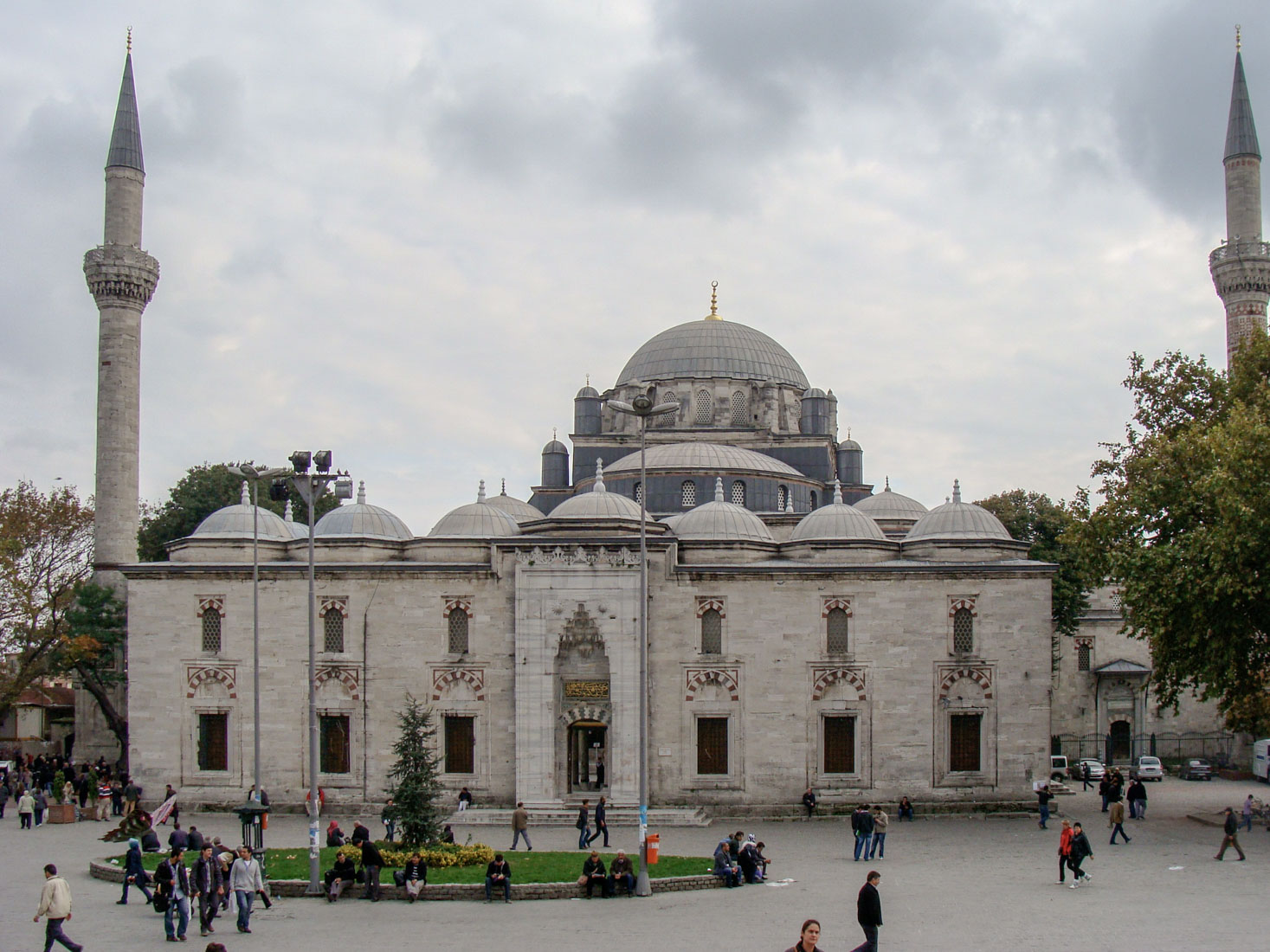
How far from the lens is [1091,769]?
41500 millimetres

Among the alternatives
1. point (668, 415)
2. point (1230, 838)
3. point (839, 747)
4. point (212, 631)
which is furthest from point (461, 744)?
point (668, 415)

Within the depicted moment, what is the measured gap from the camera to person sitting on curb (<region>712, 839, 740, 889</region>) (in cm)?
2144

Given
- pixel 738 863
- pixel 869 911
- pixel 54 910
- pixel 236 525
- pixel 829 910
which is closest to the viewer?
pixel 869 911

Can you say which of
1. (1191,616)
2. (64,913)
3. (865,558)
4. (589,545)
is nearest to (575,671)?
(589,545)

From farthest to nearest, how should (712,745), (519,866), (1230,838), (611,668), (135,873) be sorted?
(712,745)
(611,668)
(1230,838)
(519,866)
(135,873)

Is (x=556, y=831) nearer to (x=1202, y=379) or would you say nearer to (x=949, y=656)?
(x=949, y=656)

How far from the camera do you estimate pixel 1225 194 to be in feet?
141

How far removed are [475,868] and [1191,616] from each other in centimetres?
1525

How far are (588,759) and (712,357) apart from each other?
21989mm

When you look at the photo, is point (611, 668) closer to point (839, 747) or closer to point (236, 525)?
point (839, 747)

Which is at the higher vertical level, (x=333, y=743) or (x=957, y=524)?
(x=957, y=524)

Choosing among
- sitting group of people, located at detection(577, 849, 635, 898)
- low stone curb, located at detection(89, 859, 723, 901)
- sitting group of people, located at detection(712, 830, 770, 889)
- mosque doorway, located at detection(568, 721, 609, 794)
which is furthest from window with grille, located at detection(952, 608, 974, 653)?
sitting group of people, located at detection(577, 849, 635, 898)

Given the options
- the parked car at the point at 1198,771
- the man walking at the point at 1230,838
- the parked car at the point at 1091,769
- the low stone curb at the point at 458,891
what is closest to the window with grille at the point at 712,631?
the low stone curb at the point at 458,891

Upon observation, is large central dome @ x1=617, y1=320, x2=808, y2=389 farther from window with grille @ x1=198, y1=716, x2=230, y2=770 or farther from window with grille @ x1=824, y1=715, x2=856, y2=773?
window with grille @ x1=198, y1=716, x2=230, y2=770
